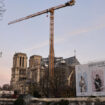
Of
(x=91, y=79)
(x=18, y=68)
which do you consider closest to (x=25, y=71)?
(x=18, y=68)

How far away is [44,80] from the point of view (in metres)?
79.8

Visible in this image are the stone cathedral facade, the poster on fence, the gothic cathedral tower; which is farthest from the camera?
the gothic cathedral tower

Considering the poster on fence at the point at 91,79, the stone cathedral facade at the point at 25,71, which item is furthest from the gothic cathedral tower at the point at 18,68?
the poster on fence at the point at 91,79

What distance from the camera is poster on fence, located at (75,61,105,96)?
2012 inches

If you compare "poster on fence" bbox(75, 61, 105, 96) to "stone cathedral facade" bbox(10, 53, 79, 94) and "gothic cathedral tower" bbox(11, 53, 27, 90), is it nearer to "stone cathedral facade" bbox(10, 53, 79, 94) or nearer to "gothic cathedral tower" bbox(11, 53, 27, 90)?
"stone cathedral facade" bbox(10, 53, 79, 94)

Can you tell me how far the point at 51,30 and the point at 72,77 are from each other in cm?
2622

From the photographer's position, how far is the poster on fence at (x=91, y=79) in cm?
5109

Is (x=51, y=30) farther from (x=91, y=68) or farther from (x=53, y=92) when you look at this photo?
(x=91, y=68)

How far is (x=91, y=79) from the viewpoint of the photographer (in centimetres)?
5338

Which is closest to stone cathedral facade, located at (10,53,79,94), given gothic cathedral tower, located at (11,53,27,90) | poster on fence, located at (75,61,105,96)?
gothic cathedral tower, located at (11,53,27,90)

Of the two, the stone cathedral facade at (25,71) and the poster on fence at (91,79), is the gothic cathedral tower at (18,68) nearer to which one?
the stone cathedral facade at (25,71)

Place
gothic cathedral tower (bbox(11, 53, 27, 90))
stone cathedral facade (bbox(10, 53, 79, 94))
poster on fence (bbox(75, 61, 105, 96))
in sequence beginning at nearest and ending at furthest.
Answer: poster on fence (bbox(75, 61, 105, 96)) < stone cathedral facade (bbox(10, 53, 79, 94)) < gothic cathedral tower (bbox(11, 53, 27, 90))

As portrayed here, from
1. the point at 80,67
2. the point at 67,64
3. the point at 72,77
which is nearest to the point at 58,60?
the point at 67,64

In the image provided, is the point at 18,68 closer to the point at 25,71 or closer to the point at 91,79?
the point at 25,71
